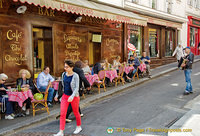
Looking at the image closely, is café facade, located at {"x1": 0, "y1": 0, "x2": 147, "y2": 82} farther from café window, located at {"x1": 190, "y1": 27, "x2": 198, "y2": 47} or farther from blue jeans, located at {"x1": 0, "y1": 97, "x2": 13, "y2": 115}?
café window, located at {"x1": 190, "y1": 27, "x2": 198, "y2": 47}

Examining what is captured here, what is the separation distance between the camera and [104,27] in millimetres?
12023

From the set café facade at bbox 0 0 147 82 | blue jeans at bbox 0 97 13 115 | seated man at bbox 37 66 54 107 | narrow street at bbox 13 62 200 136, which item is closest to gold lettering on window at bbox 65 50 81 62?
café facade at bbox 0 0 147 82

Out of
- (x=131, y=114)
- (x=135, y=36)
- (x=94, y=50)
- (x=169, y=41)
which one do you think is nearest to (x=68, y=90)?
(x=131, y=114)

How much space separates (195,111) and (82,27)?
663cm

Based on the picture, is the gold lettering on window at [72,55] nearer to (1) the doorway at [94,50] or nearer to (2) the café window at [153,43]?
(1) the doorway at [94,50]

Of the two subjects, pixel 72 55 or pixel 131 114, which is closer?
pixel 131 114

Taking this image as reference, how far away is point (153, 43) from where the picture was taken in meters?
17.3

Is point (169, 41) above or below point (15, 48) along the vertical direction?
above

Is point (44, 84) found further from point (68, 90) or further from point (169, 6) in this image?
point (169, 6)

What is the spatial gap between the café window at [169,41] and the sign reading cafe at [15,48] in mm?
14499

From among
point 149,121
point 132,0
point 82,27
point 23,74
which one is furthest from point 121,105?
point 132,0

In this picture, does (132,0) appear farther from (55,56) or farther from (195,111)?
(195,111)

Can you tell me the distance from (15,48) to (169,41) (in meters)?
15.7

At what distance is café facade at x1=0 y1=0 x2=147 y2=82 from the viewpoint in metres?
7.13
